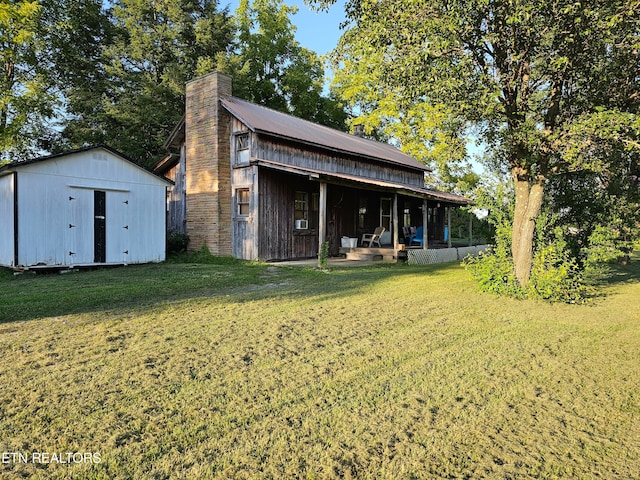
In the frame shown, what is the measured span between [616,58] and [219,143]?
1186 cm

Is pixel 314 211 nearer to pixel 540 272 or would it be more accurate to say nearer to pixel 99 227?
pixel 99 227

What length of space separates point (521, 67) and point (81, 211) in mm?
11845

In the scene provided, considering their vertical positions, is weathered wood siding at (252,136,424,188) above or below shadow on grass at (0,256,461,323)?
above

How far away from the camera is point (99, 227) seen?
1257cm

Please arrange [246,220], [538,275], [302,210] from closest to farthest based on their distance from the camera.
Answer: [538,275] → [246,220] → [302,210]

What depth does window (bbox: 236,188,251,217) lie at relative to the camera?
48.8 ft

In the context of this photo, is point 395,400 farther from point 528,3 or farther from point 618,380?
point 528,3

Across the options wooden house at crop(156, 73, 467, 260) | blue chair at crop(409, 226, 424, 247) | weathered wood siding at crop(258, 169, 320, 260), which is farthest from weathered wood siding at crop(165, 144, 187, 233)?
blue chair at crop(409, 226, 424, 247)

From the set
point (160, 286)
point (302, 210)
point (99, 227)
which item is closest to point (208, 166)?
point (302, 210)

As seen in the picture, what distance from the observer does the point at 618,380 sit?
3.94 m

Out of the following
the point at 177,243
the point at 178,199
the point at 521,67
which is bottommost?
the point at 177,243

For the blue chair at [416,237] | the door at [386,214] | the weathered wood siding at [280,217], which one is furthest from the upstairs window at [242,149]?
the blue chair at [416,237]

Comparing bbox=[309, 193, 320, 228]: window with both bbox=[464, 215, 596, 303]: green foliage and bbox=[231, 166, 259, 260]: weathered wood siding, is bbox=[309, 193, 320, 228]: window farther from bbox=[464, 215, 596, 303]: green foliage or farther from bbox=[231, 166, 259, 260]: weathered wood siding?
bbox=[464, 215, 596, 303]: green foliage

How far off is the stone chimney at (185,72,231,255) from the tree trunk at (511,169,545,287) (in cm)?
985
